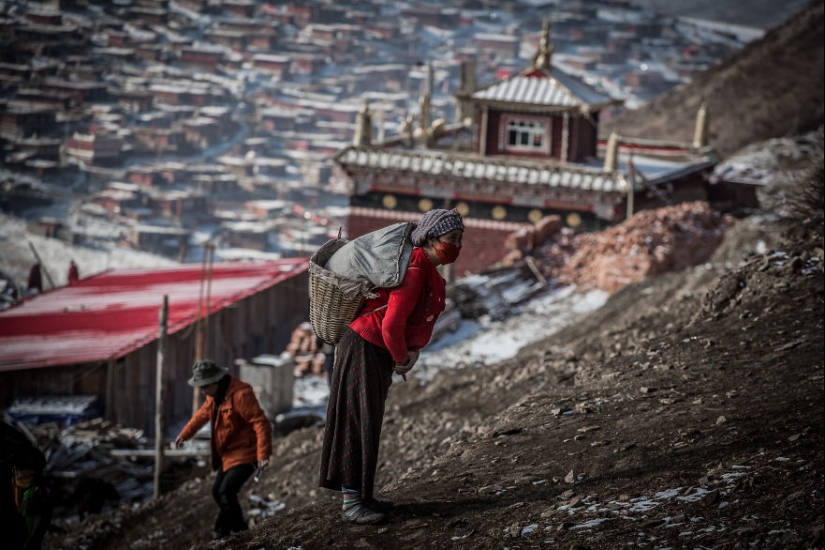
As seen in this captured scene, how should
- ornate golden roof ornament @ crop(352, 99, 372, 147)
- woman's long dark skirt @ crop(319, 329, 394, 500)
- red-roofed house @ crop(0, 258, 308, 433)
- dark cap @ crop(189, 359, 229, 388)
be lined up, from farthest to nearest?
ornate golden roof ornament @ crop(352, 99, 372, 147) < red-roofed house @ crop(0, 258, 308, 433) < dark cap @ crop(189, 359, 229, 388) < woman's long dark skirt @ crop(319, 329, 394, 500)

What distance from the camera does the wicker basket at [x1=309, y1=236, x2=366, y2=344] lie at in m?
5.05

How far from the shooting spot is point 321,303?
5102mm

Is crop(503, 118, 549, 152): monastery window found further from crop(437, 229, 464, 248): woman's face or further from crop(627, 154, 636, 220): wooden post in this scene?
crop(437, 229, 464, 248): woman's face

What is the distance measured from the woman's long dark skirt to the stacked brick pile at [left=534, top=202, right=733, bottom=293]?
12334 millimetres

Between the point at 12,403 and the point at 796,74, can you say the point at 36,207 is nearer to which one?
the point at 796,74

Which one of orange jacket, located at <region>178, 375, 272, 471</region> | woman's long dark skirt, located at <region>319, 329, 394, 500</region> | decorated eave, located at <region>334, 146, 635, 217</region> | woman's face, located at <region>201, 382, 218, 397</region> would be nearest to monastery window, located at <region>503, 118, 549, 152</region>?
decorated eave, located at <region>334, 146, 635, 217</region>

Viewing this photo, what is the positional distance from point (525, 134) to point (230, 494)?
2059 centimetres

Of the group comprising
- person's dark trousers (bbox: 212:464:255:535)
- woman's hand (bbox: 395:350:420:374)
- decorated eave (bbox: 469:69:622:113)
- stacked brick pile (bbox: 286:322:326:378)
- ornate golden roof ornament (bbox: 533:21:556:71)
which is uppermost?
ornate golden roof ornament (bbox: 533:21:556:71)

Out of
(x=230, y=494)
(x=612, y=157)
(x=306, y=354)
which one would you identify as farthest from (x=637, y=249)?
(x=230, y=494)

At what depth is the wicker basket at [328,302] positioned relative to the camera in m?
5.05

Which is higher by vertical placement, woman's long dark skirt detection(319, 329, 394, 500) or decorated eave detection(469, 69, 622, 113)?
decorated eave detection(469, 69, 622, 113)

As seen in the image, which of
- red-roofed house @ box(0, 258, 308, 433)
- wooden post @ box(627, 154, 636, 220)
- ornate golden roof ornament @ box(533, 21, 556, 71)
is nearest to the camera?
red-roofed house @ box(0, 258, 308, 433)

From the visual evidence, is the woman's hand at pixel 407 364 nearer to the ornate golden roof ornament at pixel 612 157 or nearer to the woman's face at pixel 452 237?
the woman's face at pixel 452 237

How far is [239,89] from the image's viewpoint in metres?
87.0
